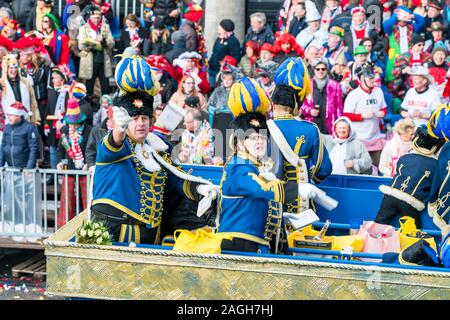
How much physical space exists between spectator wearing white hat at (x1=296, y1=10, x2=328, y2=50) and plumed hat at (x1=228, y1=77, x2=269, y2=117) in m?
6.99

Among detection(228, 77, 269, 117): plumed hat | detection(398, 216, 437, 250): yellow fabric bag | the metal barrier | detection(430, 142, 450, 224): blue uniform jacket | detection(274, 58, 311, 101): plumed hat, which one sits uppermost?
detection(274, 58, 311, 101): plumed hat

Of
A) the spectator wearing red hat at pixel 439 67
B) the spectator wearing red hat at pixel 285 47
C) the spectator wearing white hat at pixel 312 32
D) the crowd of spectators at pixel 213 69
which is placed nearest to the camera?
the crowd of spectators at pixel 213 69

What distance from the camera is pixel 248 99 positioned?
8.31 m

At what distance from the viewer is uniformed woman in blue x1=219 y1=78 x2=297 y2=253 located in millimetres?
8117

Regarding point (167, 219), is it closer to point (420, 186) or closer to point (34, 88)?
point (420, 186)

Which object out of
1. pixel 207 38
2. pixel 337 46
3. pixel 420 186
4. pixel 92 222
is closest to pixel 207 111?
pixel 337 46

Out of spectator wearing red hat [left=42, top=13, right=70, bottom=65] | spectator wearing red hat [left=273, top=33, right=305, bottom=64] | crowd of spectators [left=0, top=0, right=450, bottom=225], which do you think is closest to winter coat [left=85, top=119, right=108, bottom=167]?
crowd of spectators [left=0, top=0, right=450, bottom=225]

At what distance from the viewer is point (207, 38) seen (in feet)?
55.6

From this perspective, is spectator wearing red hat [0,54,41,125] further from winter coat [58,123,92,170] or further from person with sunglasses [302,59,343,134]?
person with sunglasses [302,59,343,134]

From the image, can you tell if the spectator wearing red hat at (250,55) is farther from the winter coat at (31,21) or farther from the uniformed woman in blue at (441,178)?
the uniformed woman in blue at (441,178)

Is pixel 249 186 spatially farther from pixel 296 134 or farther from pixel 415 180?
pixel 415 180

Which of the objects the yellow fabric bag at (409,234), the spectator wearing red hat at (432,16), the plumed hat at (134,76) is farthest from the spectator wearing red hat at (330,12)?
the plumed hat at (134,76)

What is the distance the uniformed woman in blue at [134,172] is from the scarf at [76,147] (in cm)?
443

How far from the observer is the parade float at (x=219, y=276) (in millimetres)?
7633
